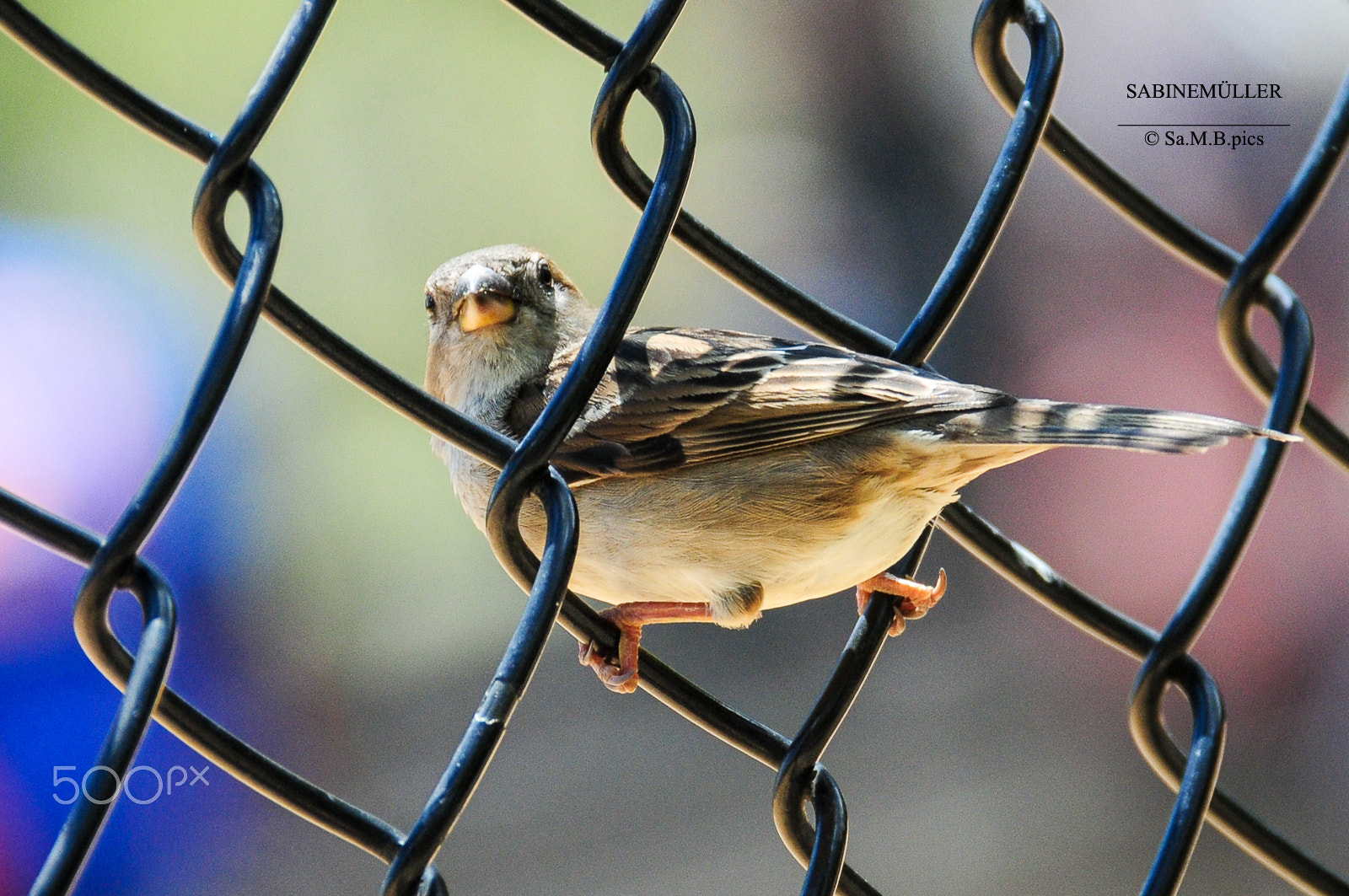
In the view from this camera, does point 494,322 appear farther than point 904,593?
Yes

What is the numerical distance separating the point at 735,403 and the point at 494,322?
26.6 inches

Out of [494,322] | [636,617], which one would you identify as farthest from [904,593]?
[494,322]

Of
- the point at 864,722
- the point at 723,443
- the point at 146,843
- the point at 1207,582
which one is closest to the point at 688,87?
the point at 864,722

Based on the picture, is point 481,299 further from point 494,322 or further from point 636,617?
point 636,617

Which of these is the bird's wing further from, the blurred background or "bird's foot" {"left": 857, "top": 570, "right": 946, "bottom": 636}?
the blurred background

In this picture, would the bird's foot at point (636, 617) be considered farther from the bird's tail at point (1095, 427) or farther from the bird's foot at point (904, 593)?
the bird's tail at point (1095, 427)

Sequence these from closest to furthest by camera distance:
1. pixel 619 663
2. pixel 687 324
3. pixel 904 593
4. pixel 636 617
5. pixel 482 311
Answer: pixel 619 663, pixel 904 593, pixel 636 617, pixel 482 311, pixel 687 324

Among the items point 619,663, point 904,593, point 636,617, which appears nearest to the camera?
point 619,663

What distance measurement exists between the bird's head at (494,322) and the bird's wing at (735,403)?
394mm

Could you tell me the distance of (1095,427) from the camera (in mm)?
1918

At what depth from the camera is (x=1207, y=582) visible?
180 cm

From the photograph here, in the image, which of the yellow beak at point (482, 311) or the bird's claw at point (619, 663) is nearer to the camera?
the bird's claw at point (619, 663)

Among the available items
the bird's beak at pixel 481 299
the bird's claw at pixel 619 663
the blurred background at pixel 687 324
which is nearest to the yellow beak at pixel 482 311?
the bird's beak at pixel 481 299

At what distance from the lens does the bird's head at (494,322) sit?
109 inches
